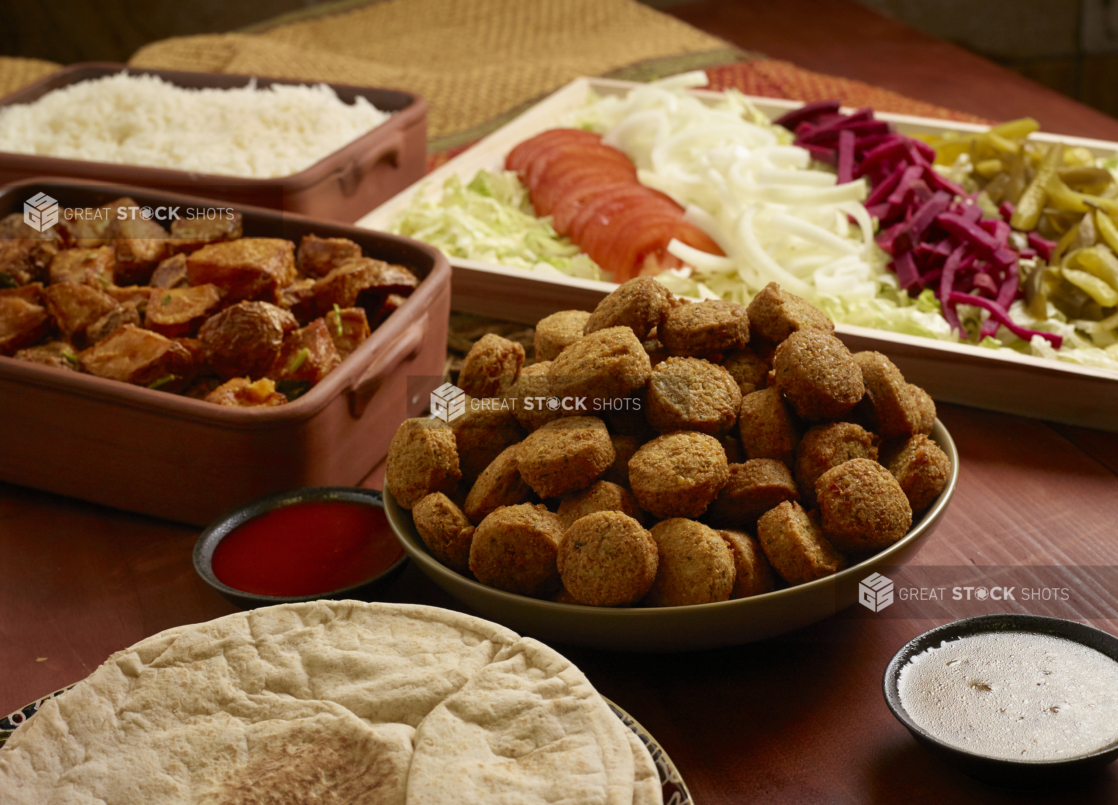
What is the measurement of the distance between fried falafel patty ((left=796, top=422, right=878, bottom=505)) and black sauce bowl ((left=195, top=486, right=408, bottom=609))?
0.60 m

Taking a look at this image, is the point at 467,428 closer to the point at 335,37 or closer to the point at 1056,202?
the point at 1056,202

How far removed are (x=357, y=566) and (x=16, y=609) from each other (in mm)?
570

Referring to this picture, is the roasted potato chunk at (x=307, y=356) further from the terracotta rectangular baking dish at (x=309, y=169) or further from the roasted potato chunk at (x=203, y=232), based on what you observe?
the terracotta rectangular baking dish at (x=309, y=169)

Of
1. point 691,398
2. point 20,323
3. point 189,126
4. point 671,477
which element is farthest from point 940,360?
point 189,126

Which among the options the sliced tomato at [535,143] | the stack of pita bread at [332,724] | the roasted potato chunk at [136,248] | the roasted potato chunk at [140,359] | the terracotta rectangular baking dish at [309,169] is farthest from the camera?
the sliced tomato at [535,143]

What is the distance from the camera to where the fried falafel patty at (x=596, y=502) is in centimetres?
133

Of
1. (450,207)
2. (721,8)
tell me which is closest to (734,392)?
(450,207)

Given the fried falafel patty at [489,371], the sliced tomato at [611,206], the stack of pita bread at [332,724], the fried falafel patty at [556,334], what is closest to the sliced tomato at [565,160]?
the sliced tomato at [611,206]

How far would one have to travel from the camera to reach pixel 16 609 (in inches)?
61.9

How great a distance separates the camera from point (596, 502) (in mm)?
1338

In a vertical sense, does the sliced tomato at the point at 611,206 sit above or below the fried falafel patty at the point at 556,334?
below

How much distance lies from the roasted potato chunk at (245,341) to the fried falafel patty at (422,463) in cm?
44

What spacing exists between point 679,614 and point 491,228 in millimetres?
1642

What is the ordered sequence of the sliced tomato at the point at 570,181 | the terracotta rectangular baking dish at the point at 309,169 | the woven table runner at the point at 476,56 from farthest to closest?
the woven table runner at the point at 476,56, the sliced tomato at the point at 570,181, the terracotta rectangular baking dish at the point at 309,169
